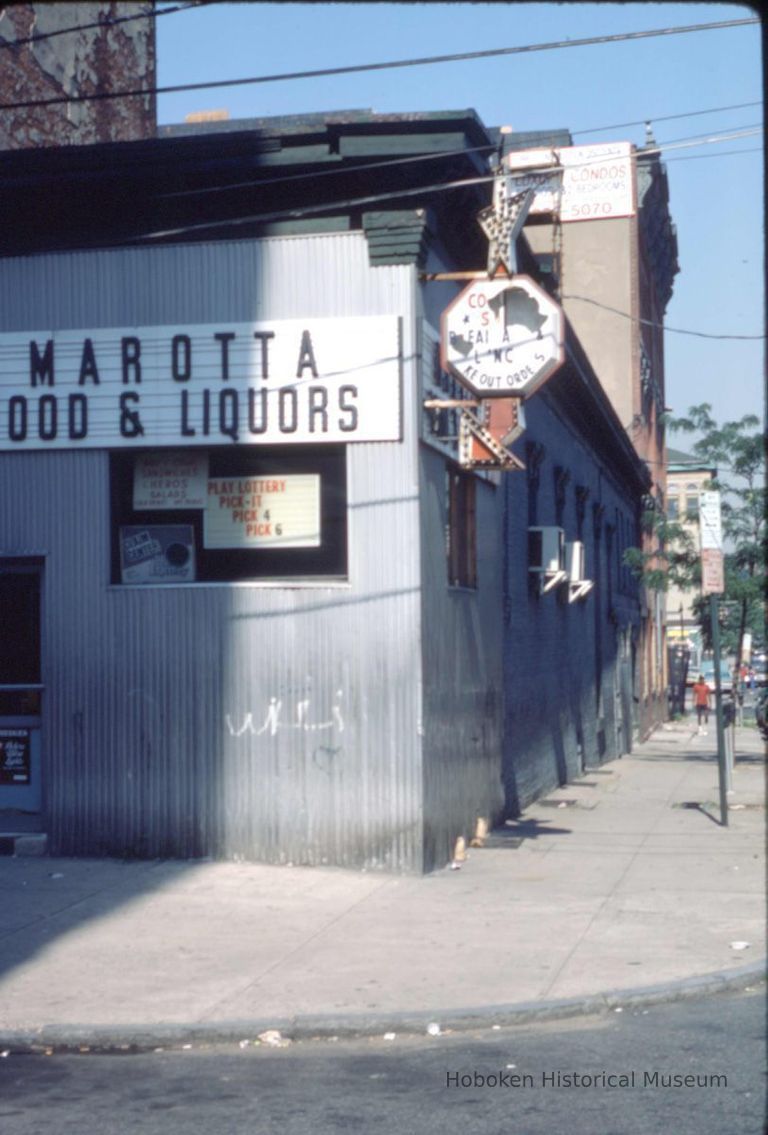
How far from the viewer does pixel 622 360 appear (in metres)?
44.1

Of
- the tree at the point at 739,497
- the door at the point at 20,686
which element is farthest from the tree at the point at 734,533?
the door at the point at 20,686

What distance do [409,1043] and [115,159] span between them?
865cm

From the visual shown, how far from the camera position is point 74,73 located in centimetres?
2227

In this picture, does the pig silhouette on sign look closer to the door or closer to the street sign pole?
the street sign pole

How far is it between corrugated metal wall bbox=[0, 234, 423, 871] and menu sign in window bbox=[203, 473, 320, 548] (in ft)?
1.44

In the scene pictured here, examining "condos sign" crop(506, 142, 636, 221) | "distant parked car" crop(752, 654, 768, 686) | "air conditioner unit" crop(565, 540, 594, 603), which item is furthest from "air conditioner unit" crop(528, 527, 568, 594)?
"condos sign" crop(506, 142, 636, 221)

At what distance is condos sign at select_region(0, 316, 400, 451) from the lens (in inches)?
519

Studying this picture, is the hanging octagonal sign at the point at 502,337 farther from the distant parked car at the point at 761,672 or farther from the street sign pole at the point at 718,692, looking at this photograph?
the distant parked car at the point at 761,672

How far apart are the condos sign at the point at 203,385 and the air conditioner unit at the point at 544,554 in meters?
7.51

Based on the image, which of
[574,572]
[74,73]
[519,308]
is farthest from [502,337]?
[74,73]

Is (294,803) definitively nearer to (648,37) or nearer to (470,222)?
(470,222)

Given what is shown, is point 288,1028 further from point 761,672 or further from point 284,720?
point 761,672

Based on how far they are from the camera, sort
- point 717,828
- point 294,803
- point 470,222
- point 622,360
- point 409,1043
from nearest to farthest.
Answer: point 409,1043, point 294,803, point 470,222, point 717,828, point 622,360

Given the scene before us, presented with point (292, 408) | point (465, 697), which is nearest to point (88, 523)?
point (292, 408)
